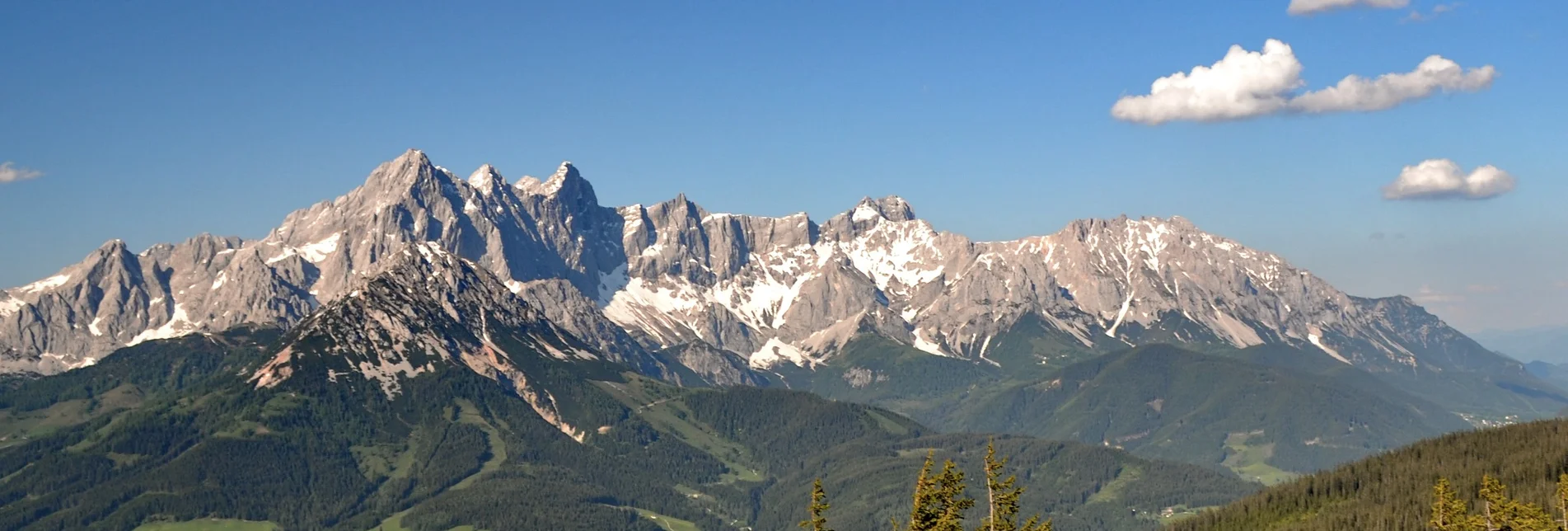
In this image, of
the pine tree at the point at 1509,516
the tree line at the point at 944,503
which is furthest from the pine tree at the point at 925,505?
the pine tree at the point at 1509,516

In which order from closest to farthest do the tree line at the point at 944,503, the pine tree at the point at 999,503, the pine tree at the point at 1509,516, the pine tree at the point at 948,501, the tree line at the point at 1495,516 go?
the pine tree at the point at 948,501
the tree line at the point at 944,503
the pine tree at the point at 999,503
the pine tree at the point at 1509,516
the tree line at the point at 1495,516

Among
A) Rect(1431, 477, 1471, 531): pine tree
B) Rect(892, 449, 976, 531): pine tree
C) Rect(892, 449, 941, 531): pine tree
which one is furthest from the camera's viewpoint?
Rect(1431, 477, 1471, 531): pine tree

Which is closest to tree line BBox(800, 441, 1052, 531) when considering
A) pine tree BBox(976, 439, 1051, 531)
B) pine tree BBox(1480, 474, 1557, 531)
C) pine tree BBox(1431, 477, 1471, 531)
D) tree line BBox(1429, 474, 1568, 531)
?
pine tree BBox(976, 439, 1051, 531)

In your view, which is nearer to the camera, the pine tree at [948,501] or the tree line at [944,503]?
the pine tree at [948,501]

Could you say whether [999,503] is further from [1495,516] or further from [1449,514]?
[1449,514]

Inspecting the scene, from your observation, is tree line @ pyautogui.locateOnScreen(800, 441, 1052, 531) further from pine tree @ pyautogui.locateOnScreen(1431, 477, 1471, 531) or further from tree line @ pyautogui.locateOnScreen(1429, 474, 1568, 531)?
tree line @ pyautogui.locateOnScreen(1429, 474, 1568, 531)

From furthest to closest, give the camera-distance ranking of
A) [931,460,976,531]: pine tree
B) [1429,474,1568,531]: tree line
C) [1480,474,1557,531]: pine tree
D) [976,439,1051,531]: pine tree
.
→ [1429,474,1568,531]: tree line
[1480,474,1557,531]: pine tree
[976,439,1051,531]: pine tree
[931,460,976,531]: pine tree

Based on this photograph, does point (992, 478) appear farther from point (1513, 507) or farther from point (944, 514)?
point (1513, 507)

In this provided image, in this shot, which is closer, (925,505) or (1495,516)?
(925,505)

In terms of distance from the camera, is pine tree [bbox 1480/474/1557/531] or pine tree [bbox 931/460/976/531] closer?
pine tree [bbox 931/460/976/531]

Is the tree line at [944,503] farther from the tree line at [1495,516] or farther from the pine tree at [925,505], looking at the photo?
the tree line at [1495,516]

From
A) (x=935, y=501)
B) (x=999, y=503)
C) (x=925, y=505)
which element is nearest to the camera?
(x=999, y=503)

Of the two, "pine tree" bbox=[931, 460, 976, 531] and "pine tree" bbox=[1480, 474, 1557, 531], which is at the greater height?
"pine tree" bbox=[931, 460, 976, 531]

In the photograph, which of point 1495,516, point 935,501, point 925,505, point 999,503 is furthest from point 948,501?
point 1495,516
